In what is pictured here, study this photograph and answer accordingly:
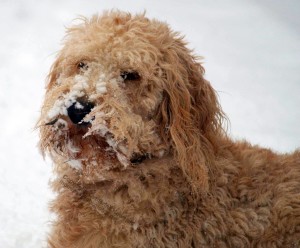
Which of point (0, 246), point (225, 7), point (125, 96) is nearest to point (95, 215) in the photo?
point (125, 96)

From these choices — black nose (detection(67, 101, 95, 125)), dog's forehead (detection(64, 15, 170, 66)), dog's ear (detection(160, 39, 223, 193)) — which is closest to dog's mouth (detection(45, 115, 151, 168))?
black nose (detection(67, 101, 95, 125))

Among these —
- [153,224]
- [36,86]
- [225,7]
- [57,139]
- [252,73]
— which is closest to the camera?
[57,139]

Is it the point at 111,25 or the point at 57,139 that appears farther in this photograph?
the point at 111,25

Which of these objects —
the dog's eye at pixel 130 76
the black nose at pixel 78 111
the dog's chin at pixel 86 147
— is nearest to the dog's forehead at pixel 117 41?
the dog's eye at pixel 130 76

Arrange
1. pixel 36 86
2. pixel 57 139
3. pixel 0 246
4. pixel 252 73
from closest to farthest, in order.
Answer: pixel 57 139 → pixel 0 246 → pixel 36 86 → pixel 252 73

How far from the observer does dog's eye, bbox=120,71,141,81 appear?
13.2 feet

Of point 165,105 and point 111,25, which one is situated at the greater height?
point 111,25

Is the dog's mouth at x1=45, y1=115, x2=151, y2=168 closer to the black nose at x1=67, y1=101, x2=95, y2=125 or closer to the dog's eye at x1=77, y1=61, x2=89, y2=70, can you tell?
the black nose at x1=67, y1=101, x2=95, y2=125

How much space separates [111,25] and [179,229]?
1.72 metres

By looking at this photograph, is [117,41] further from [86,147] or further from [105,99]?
[86,147]

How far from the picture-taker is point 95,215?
4141 mm

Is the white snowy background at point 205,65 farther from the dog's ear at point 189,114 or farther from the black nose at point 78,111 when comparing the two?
the black nose at point 78,111

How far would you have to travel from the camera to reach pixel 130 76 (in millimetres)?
4047

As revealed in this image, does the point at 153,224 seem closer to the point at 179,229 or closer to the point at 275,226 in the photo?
the point at 179,229
